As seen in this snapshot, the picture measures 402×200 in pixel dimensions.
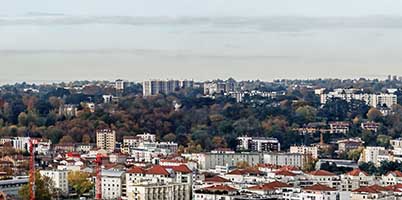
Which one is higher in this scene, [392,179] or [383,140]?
[383,140]

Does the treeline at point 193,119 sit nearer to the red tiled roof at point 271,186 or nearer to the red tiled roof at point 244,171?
Answer: the red tiled roof at point 244,171

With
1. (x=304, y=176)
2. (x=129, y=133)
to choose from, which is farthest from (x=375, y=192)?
(x=129, y=133)

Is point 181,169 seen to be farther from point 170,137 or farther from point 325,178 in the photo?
point 170,137

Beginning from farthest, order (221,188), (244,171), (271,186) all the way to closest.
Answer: (244,171) → (271,186) → (221,188)

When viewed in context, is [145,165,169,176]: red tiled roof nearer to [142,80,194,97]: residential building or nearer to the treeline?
the treeline

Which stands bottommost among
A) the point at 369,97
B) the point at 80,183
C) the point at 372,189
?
the point at 80,183

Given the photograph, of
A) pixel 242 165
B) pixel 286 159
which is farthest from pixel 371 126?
pixel 242 165
